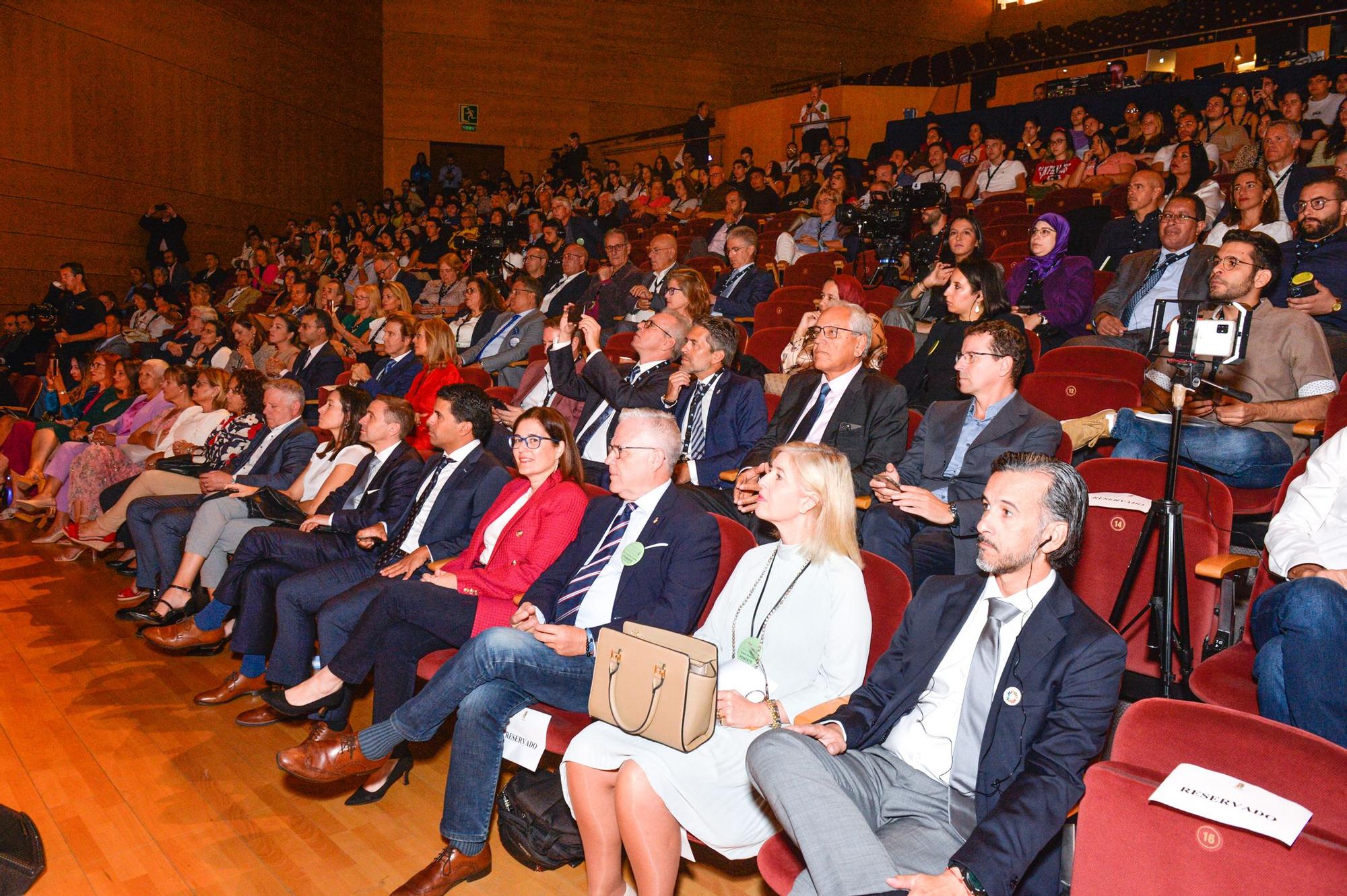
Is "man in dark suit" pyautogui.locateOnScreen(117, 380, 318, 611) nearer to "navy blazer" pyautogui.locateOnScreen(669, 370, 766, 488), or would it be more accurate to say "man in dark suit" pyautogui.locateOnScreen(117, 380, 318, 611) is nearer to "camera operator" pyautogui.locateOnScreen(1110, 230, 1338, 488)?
"navy blazer" pyautogui.locateOnScreen(669, 370, 766, 488)

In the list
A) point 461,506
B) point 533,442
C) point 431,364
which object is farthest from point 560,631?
point 431,364

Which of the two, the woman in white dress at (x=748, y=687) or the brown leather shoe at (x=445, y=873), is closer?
the woman in white dress at (x=748, y=687)

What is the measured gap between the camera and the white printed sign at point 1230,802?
119 centimetres

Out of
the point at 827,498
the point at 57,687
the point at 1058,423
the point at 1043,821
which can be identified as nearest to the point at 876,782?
the point at 1043,821

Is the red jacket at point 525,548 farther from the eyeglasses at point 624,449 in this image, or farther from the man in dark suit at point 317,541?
the man in dark suit at point 317,541

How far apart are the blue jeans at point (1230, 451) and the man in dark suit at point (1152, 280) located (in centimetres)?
92

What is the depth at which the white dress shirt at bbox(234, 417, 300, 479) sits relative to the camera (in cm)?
415

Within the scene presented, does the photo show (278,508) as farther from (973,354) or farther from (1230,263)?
(1230,263)

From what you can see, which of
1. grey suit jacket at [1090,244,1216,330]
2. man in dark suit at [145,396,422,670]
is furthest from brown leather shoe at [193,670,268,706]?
grey suit jacket at [1090,244,1216,330]

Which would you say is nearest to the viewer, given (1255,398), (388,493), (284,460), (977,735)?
(977,735)

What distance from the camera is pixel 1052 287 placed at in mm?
4082

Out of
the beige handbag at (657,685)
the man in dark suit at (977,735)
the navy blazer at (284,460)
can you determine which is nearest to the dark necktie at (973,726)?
the man in dark suit at (977,735)

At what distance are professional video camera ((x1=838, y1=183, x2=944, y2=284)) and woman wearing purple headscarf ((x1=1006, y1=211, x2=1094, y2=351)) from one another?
0.78m

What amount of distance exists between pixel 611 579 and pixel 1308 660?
1.53 m
